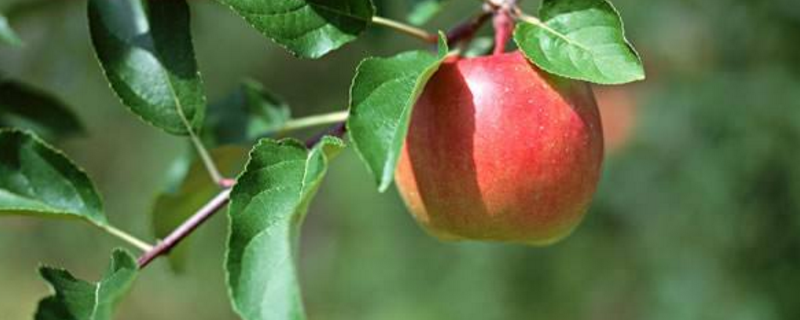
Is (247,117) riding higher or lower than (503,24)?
lower

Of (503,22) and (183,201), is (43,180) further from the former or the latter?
(503,22)

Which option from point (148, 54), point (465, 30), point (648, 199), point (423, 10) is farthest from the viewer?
point (648, 199)

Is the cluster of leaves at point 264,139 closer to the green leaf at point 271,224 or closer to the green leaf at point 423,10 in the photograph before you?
the green leaf at point 271,224

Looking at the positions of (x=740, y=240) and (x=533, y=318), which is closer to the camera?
(x=740, y=240)

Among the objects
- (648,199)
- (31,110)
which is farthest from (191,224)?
(648,199)

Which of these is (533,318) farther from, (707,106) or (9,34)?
(9,34)

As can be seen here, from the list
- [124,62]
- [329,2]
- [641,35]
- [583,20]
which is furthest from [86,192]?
[641,35]

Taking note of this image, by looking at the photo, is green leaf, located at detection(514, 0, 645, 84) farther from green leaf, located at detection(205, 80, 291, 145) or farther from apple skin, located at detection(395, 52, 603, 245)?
green leaf, located at detection(205, 80, 291, 145)
